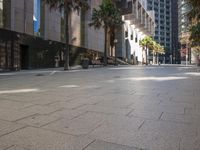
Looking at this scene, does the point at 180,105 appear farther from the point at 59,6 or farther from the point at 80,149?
the point at 59,6

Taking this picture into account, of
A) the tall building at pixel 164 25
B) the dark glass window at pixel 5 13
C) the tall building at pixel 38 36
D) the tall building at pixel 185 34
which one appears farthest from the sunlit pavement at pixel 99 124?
the tall building at pixel 164 25

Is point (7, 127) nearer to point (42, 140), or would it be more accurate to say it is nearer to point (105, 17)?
point (42, 140)

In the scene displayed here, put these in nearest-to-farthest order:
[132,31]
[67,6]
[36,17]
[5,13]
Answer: [5,13] < [67,6] < [36,17] < [132,31]

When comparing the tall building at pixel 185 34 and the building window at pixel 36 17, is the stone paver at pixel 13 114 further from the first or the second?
the building window at pixel 36 17

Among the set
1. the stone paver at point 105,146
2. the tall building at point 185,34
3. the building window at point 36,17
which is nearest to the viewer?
the stone paver at point 105,146

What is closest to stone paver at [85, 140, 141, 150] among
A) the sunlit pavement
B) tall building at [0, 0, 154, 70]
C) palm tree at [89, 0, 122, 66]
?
the sunlit pavement

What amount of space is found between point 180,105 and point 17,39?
75.5ft

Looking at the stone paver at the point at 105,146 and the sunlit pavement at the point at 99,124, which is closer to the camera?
the stone paver at the point at 105,146

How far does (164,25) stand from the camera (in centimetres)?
17138

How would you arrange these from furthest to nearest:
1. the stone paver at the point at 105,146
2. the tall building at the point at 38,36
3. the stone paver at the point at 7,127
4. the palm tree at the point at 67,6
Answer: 1. the palm tree at the point at 67,6
2. the tall building at the point at 38,36
3. the stone paver at the point at 7,127
4. the stone paver at the point at 105,146

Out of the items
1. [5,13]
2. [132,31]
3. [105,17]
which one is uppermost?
[132,31]

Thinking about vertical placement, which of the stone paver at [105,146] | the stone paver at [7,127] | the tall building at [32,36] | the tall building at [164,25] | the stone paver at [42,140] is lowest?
the stone paver at [105,146]

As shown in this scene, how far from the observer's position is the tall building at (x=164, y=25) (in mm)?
169000

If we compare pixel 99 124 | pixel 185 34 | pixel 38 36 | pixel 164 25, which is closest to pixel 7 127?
pixel 99 124
